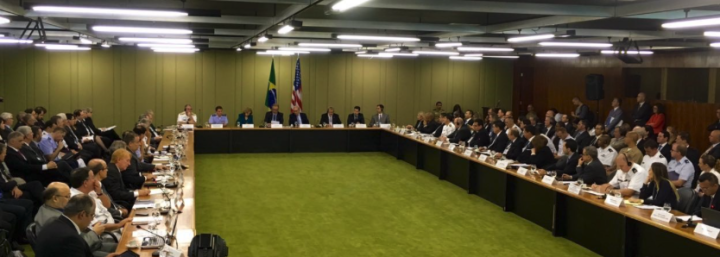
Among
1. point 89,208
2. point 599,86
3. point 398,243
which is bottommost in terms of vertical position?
point 398,243

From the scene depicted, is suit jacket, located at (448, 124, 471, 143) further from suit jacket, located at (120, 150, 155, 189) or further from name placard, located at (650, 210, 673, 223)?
name placard, located at (650, 210, 673, 223)

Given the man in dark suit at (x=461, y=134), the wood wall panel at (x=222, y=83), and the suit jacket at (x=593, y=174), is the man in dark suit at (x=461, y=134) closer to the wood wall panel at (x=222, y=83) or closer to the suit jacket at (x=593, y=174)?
the suit jacket at (x=593, y=174)

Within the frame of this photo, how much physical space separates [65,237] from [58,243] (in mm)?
61

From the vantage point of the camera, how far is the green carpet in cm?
747

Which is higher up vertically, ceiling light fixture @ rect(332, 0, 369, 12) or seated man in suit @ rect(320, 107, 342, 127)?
ceiling light fixture @ rect(332, 0, 369, 12)

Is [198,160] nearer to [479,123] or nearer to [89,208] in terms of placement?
[479,123]

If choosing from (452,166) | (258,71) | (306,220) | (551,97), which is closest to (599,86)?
(551,97)

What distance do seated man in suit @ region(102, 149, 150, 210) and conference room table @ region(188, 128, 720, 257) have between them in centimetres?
460

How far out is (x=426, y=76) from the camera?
→ 21062mm

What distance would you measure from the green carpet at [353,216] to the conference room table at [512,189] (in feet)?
0.61

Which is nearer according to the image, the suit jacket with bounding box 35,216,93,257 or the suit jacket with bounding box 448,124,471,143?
the suit jacket with bounding box 35,216,93,257

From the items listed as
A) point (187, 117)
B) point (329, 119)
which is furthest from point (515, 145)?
point (187, 117)

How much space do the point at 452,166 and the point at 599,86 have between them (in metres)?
6.95

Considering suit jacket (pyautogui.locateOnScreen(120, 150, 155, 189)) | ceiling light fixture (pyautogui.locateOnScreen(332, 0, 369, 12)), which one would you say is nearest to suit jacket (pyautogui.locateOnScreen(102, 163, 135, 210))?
suit jacket (pyautogui.locateOnScreen(120, 150, 155, 189))
